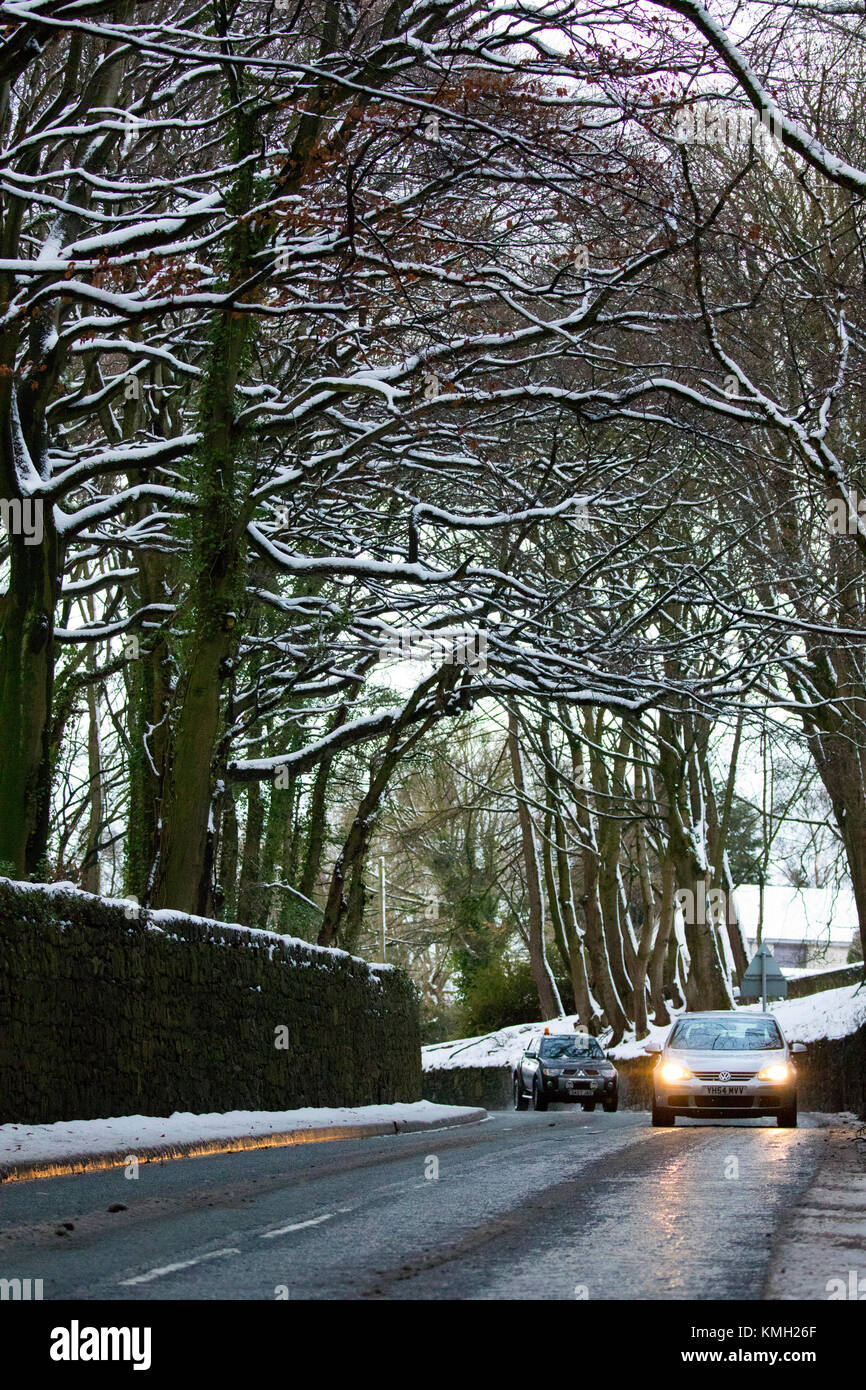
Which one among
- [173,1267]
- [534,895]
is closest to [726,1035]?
[173,1267]

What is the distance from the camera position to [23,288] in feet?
51.6

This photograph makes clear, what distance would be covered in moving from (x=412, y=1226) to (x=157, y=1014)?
7.60 m

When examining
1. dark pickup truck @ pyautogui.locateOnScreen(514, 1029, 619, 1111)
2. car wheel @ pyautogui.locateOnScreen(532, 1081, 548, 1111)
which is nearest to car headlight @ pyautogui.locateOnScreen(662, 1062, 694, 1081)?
dark pickup truck @ pyautogui.locateOnScreen(514, 1029, 619, 1111)

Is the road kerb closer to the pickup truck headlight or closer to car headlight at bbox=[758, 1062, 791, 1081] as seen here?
the pickup truck headlight

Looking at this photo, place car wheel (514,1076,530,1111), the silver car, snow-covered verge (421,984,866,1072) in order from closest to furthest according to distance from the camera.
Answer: the silver car → snow-covered verge (421,984,866,1072) → car wheel (514,1076,530,1111)

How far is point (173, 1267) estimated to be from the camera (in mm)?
6121

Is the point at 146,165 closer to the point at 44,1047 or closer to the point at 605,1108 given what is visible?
the point at 44,1047

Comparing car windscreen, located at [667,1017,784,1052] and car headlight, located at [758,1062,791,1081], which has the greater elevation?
car windscreen, located at [667,1017,784,1052]

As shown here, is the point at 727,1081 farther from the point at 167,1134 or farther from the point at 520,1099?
the point at 520,1099

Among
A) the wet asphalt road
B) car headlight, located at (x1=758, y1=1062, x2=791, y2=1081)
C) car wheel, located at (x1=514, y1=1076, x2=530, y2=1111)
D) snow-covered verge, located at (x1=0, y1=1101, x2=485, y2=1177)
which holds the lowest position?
car wheel, located at (x1=514, y1=1076, x2=530, y2=1111)

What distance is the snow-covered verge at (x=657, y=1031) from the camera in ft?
93.9

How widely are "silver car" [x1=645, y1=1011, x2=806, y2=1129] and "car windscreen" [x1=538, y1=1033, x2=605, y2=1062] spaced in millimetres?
10199

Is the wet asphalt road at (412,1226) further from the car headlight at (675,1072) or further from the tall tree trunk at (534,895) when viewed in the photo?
the tall tree trunk at (534,895)

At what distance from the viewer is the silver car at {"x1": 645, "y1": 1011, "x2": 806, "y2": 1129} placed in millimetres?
18391
